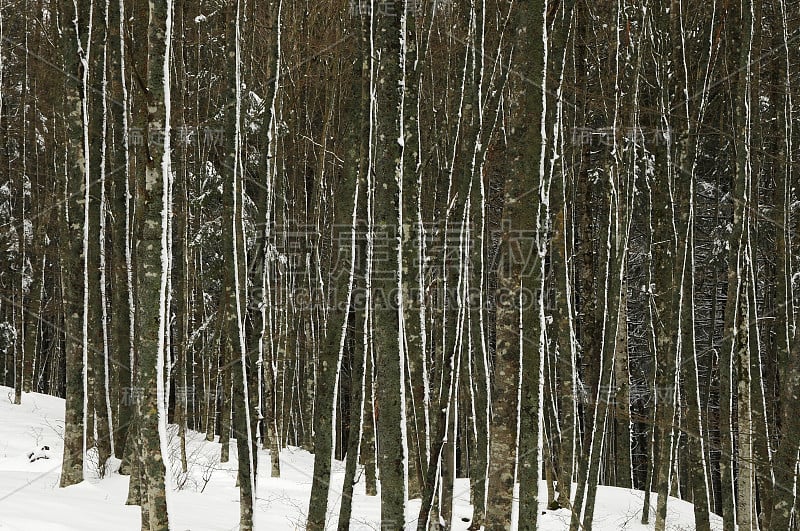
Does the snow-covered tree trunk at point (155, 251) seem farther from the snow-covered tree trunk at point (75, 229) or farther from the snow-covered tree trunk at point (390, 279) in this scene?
the snow-covered tree trunk at point (75, 229)

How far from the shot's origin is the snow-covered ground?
6402mm

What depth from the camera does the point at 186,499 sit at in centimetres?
904

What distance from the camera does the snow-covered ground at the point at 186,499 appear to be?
640 cm

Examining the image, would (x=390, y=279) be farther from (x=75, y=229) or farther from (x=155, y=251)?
(x=75, y=229)

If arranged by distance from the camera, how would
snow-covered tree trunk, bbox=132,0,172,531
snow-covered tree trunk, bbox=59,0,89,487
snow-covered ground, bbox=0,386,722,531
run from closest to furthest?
snow-covered tree trunk, bbox=132,0,172,531
snow-covered ground, bbox=0,386,722,531
snow-covered tree trunk, bbox=59,0,89,487

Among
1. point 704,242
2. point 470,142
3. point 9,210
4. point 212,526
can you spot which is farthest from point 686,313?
point 9,210

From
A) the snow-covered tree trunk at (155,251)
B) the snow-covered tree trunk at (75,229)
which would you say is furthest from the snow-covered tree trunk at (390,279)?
the snow-covered tree trunk at (75,229)

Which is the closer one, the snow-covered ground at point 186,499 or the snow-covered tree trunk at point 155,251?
the snow-covered tree trunk at point 155,251

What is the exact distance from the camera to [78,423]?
26.5 ft

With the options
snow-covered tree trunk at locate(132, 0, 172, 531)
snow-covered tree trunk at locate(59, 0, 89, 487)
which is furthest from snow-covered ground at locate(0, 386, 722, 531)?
snow-covered tree trunk at locate(132, 0, 172, 531)

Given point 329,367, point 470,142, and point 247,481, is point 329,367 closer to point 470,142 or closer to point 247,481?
point 247,481

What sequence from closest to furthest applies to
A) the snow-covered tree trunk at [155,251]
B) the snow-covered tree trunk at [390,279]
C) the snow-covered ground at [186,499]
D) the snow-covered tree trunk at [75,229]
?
the snow-covered tree trunk at [390,279] → the snow-covered tree trunk at [155,251] → the snow-covered ground at [186,499] → the snow-covered tree trunk at [75,229]

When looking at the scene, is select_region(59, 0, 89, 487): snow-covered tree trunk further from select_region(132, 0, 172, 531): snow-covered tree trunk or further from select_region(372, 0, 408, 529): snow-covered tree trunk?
select_region(372, 0, 408, 529): snow-covered tree trunk

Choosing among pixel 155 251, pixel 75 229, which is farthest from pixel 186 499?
pixel 155 251
